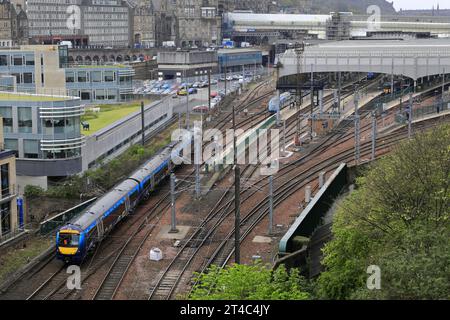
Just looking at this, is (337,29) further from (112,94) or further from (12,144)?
(12,144)

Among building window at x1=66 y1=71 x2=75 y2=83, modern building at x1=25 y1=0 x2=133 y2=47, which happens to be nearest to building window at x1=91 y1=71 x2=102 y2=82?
building window at x1=66 y1=71 x2=75 y2=83

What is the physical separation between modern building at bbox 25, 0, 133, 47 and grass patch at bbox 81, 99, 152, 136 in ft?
147

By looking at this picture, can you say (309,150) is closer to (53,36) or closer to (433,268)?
(433,268)

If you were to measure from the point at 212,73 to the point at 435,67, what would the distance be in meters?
33.5

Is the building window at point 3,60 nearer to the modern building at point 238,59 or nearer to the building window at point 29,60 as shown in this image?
the building window at point 29,60

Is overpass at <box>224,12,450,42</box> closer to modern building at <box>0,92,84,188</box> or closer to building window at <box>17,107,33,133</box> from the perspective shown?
modern building at <box>0,92,84,188</box>

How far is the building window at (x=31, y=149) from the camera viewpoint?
2881 centimetres

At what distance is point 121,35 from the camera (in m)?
101

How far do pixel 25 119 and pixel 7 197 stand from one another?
5.84m

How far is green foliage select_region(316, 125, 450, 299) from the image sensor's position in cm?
1184

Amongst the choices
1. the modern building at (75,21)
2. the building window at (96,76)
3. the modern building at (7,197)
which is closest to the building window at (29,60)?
the building window at (96,76)

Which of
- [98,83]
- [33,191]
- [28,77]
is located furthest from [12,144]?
[98,83]

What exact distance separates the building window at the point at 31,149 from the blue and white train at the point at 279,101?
17.5 m

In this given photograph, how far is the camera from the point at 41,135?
93.8ft
